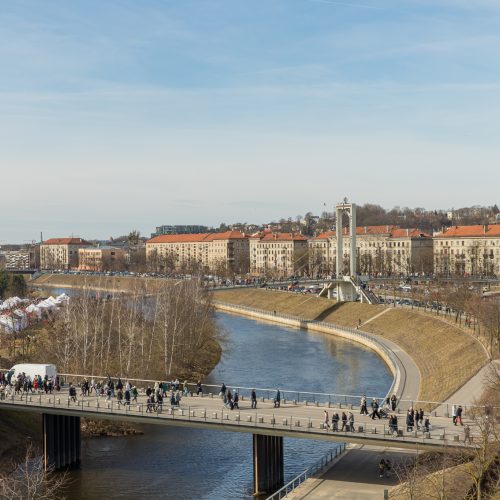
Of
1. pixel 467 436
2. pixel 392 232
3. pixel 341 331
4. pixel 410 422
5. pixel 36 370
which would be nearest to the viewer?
pixel 467 436

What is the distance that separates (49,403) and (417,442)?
18128 millimetres

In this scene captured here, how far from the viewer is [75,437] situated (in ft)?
144

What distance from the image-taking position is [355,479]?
118ft

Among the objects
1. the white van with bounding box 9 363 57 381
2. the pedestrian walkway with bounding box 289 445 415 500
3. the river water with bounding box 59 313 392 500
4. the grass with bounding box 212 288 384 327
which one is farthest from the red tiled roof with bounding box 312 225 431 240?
the pedestrian walkway with bounding box 289 445 415 500

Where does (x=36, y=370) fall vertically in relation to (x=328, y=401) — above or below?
above

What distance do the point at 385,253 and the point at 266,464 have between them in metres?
150

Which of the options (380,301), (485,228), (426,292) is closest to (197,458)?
(380,301)

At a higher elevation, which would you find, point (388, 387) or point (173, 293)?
point (173, 293)

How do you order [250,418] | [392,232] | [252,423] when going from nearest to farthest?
[252,423] → [250,418] → [392,232]

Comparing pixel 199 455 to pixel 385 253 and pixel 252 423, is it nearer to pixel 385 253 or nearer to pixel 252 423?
pixel 252 423

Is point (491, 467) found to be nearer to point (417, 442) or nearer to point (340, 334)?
point (417, 442)

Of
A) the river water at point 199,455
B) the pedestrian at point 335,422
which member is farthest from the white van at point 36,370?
the pedestrian at point 335,422

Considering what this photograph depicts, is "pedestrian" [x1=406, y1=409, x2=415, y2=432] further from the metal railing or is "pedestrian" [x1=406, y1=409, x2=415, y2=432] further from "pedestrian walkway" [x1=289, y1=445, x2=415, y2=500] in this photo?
the metal railing

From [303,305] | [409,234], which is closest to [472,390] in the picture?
[303,305]
